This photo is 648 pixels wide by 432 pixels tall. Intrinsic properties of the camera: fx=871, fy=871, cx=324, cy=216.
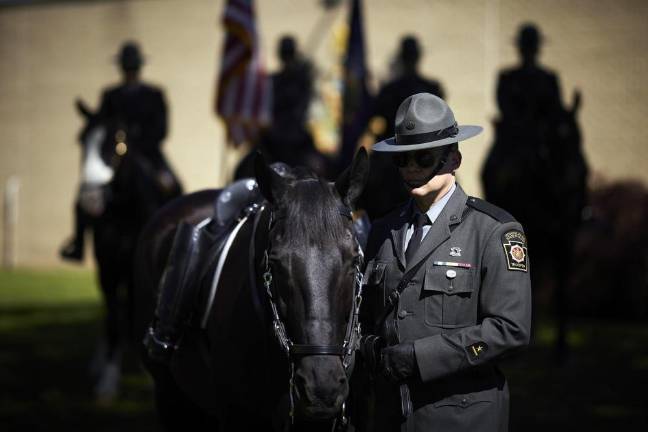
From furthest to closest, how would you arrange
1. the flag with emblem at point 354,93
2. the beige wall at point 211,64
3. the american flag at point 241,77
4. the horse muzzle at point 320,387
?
the beige wall at point 211,64, the flag with emblem at point 354,93, the american flag at point 241,77, the horse muzzle at point 320,387

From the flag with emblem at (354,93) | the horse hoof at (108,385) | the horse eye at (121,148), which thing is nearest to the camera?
the horse hoof at (108,385)

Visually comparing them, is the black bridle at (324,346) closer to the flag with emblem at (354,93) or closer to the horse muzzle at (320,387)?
the horse muzzle at (320,387)

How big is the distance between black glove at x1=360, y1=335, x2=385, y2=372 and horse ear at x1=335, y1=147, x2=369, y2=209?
0.55 m

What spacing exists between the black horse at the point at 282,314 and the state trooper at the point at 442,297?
173mm

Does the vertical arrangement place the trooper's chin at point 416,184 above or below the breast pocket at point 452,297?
above

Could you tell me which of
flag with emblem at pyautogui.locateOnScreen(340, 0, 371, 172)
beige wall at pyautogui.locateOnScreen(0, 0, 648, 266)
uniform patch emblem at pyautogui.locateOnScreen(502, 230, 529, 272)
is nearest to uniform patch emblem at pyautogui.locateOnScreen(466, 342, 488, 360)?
uniform patch emblem at pyautogui.locateOnScreen(502, 230, 529, 272)

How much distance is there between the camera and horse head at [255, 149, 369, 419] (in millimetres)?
2963

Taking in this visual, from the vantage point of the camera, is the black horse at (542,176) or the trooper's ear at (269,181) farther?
the black horse at (542,176)

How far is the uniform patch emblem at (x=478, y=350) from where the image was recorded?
9.82 ft

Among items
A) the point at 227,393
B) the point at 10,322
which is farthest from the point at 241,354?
the point at 10,322

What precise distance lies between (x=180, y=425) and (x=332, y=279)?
2.70m

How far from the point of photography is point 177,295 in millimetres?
4582

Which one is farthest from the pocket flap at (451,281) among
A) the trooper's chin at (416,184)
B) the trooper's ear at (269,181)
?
the trooper's ear at (269,181)

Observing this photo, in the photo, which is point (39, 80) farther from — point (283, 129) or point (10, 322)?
point (283, 129)
